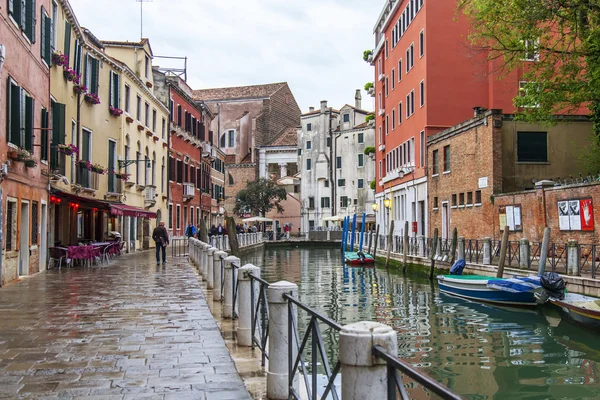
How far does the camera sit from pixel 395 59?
3950 cm

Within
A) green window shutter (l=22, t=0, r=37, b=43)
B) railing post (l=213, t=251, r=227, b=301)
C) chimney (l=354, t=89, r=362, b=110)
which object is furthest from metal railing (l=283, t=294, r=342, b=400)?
chimney (l=354, t=89, r=362, b=110)

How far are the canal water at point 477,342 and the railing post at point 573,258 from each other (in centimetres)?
112

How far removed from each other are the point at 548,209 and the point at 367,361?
63.7ft

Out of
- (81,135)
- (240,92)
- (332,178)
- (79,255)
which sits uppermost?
(240,92)

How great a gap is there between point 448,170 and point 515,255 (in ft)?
33.2

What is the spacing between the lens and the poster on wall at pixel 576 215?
18758 millimetres

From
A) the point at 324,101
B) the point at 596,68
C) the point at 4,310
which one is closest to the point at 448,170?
the point at 596,68

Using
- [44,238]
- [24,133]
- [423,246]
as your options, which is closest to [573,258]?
[423,246]

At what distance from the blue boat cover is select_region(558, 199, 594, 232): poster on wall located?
386 centimetres

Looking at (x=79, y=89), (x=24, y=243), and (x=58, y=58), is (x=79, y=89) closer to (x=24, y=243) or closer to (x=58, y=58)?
(x=58, y=58)

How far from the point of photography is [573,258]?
50.5 ft

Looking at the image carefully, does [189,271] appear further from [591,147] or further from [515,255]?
[591,147]

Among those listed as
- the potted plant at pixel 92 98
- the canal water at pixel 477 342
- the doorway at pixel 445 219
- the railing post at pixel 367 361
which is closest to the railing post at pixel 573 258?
the canal water at pixel 477 342

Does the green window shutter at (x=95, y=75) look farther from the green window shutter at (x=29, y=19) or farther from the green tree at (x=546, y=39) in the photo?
the green tree at (x=546, y=39)
